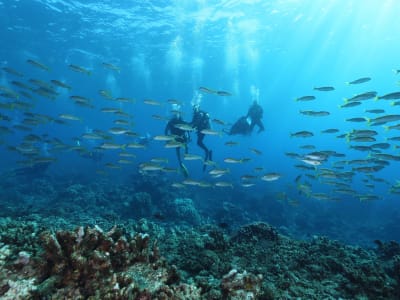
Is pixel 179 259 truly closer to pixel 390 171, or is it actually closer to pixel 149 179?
pixel 149 179

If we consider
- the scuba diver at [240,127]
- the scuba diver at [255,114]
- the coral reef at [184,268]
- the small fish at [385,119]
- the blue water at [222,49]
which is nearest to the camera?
the coral reef at [184,268]

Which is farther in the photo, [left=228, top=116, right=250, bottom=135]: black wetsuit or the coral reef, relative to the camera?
[left=228, top=116, right=250, bottom=135]: black wetsuit

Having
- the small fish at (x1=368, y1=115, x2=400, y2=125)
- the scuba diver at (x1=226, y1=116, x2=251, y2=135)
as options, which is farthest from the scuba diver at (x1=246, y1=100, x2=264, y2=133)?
the small fish at (x1=368, y1=115, x2=400, y2=125)

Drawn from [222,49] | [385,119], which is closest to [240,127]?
[385,119]

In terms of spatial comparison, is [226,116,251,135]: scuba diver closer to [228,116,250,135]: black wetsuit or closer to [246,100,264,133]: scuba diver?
[228,116,250,135]: black wetsuit

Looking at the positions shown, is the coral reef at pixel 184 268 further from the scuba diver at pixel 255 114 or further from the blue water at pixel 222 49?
the scuba diver at pixel 255 114

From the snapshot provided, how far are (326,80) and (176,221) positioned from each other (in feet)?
226

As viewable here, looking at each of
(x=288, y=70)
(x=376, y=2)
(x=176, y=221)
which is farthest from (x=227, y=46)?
(x=176, y=221)

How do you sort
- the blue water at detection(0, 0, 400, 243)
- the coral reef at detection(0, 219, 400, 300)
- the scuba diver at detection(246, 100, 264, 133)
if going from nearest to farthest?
the coral reef at detection(0, 219, 400, 300), the scuba diver at detection(246, 100, 264, 133), the blue water at detection(0, 0, 400, 243)

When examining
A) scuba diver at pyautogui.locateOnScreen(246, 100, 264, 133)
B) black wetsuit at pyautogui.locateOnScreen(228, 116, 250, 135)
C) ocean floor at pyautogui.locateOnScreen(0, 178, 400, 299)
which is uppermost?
scuba diver at pyautogui.locateOnScreen(246, 100, 264, 133)

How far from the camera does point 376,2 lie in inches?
1222

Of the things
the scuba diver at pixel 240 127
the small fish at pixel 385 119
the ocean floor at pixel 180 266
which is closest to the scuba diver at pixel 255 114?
the scuba diver at pixel 240 127

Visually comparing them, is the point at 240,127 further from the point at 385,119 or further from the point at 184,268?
the point at 184,268

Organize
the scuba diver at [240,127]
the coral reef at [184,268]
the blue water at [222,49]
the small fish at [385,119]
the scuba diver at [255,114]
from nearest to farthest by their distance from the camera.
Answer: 1. the coral reef at [184,268]
2. the small fish at [385,119]
3. the scuba diver at [240,127]
4. the scuba diver at [255,114]
5. the blue water at [222,49]
